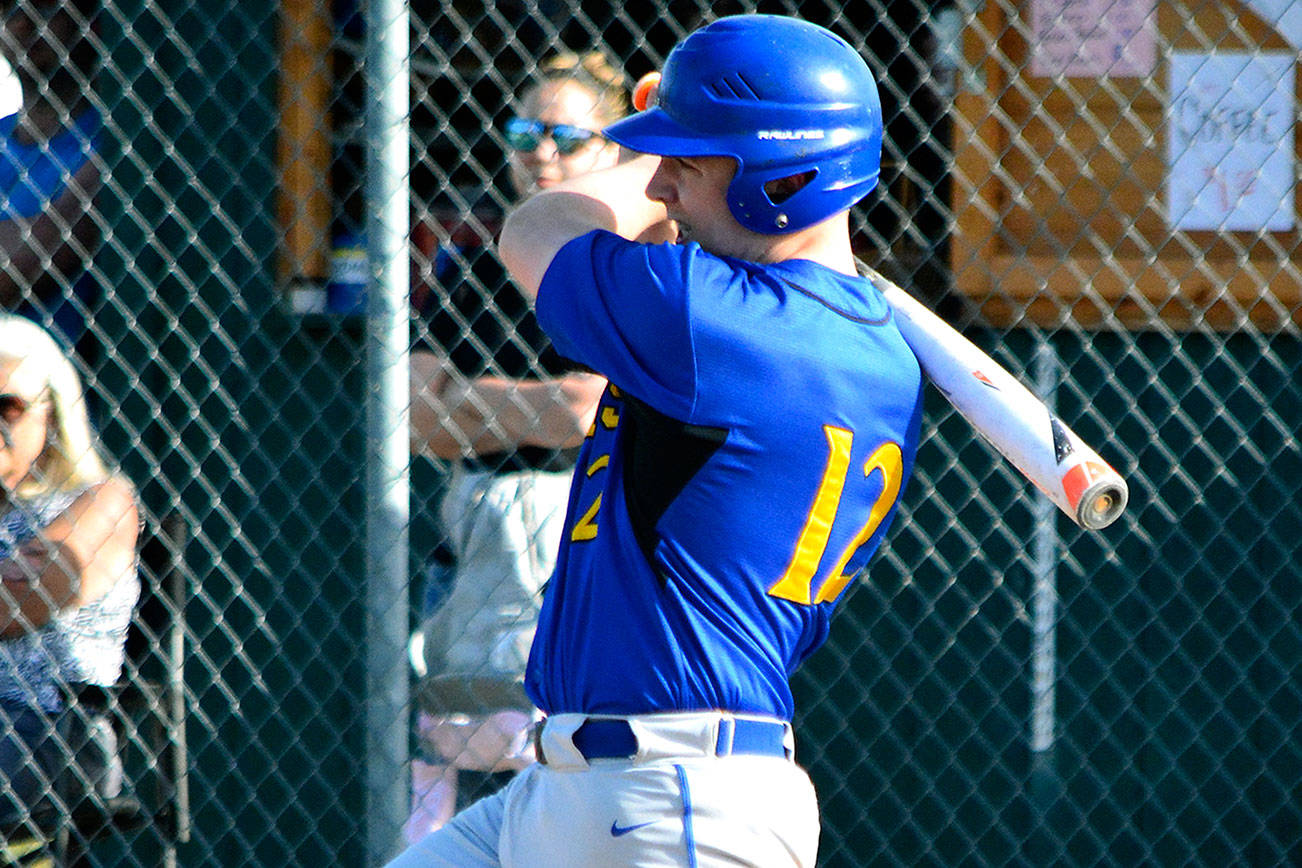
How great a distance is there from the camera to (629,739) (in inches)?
77.0

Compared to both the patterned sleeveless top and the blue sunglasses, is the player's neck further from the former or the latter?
the patterned sleeveless top

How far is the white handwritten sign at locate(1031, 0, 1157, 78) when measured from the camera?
13.3ft

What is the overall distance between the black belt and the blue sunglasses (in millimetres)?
1691

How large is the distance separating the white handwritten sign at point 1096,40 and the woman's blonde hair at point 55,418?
104 inches

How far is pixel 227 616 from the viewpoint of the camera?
4.30 metres

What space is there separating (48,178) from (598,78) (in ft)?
5.18

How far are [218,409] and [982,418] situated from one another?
290cm

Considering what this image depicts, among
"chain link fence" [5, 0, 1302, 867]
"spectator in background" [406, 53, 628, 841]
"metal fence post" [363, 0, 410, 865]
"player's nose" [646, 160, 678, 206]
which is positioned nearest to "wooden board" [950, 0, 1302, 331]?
"chain link fence" [5, 0, 1302, 867]

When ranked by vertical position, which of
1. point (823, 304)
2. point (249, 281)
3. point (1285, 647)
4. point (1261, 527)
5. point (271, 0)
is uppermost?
point (271, 0)

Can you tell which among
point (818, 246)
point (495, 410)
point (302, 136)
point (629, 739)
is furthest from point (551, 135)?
point (629, 739)

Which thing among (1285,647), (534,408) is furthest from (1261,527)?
(534,408)

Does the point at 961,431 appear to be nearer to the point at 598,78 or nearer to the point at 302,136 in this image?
the point at 598,78

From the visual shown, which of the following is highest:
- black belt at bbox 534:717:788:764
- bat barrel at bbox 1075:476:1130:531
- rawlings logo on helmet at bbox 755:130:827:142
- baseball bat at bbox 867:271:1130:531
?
rawlings logo on helmet at bbox 755:130:827:142

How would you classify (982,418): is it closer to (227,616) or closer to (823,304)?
(823,304)
